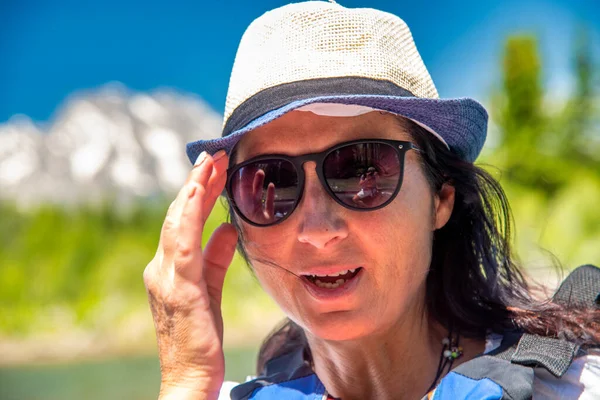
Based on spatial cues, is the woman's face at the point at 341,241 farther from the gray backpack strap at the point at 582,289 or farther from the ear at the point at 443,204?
the gray backpack strap at the point at 582,289

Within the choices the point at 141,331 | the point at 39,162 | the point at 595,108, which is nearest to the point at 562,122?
the point at 595,108

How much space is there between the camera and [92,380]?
453 inches

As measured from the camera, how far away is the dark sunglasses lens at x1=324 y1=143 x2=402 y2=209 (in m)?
1.54

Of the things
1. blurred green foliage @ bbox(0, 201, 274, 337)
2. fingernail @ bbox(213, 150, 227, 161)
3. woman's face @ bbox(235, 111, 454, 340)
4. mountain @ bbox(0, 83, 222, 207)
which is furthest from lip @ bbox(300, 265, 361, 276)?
mountain @ bbox(0, 83, 222, 207)

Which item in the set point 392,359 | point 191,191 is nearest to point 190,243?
point 191,191

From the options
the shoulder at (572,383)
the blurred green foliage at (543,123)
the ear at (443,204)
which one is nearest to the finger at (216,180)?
the ear at (443,204)

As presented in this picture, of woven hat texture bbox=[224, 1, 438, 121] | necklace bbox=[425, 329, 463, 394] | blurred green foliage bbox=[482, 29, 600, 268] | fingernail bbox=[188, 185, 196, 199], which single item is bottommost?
necklace bbox=[425, 329, 463, 394]

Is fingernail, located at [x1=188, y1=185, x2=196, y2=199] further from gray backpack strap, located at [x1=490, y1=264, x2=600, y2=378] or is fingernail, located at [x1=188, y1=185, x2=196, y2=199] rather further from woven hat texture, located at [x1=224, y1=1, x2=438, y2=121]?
gray backpack strap, located at [x1=490, y1=264, x2=600, y2=378]

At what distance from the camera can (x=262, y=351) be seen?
2.36m

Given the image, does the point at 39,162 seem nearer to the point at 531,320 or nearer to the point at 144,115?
the point at 144,115

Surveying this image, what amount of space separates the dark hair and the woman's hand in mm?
244

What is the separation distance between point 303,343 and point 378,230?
2.29 ft

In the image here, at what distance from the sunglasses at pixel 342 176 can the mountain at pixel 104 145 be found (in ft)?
106

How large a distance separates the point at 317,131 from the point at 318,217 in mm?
201
